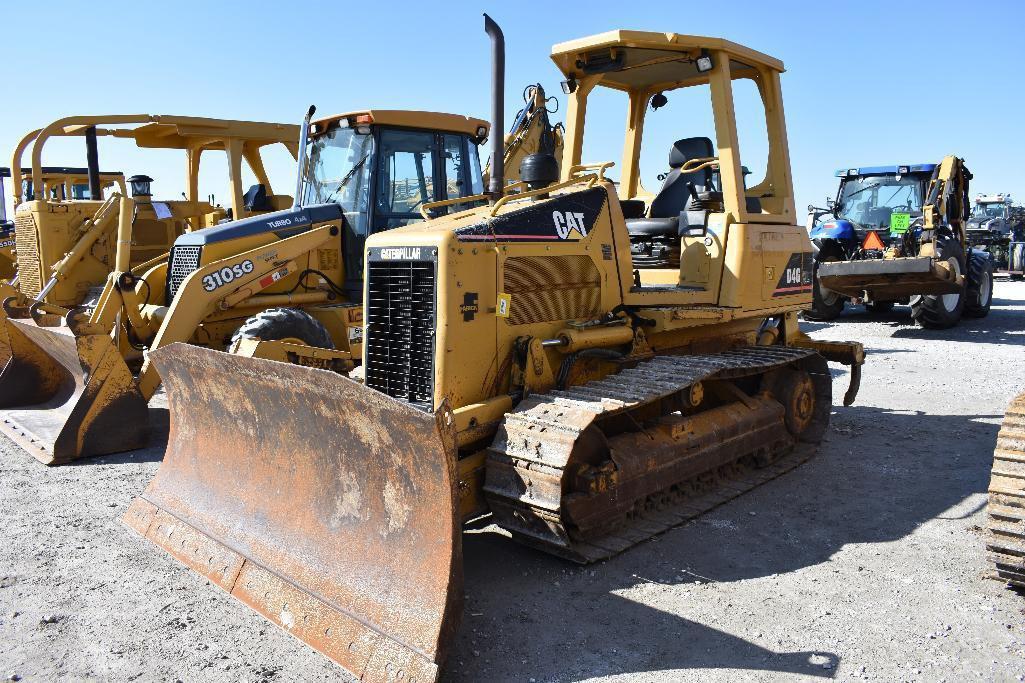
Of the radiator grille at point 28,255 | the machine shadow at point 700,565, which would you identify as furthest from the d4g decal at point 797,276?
the radiator grille at point 28,255

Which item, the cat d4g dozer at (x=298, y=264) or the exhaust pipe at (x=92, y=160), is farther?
the exhaust pipe at (x=92, y=160)

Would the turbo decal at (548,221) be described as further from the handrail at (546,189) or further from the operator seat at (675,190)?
the operator seat at (675,190)

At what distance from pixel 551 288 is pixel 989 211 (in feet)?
104

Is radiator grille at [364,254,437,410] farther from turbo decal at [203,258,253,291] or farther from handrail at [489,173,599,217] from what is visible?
turbo decal at [203,258,253,291]

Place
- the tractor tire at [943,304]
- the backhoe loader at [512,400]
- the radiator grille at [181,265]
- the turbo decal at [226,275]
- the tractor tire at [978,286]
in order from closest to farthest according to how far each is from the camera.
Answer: the backhoe loader at [512,400] → the turbo decal at [226,275] → the radiator grille at [181,265] → the tractor tire at [943,304] → the tractor tire at [978,286]

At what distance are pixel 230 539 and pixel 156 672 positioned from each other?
0.93 metres

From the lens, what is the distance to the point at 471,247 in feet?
14.8

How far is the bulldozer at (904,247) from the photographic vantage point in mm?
13125

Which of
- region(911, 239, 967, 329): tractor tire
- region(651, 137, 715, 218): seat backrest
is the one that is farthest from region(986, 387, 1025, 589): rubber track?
region(911, 239, 967, 329): tractor tire

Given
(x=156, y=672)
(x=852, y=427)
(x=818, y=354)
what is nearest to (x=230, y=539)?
(x=156, y=672)

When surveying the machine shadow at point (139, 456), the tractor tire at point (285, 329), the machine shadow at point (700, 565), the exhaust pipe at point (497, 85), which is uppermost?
the exhaust pipe at point (497, 85)

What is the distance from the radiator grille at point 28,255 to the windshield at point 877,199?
44.5 ft

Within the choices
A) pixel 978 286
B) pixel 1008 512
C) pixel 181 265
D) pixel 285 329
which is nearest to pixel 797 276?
pixel 1008 512

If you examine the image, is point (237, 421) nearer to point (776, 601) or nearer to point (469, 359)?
point (469, 359)
